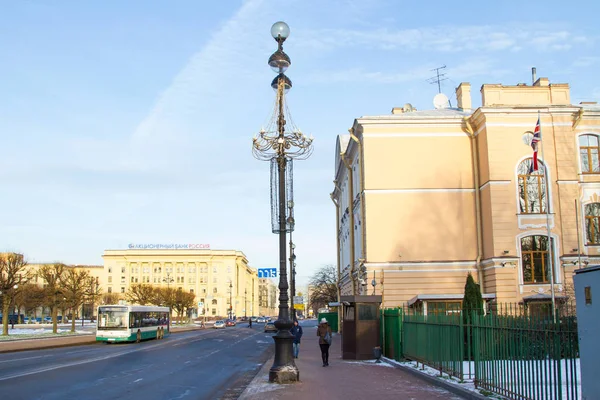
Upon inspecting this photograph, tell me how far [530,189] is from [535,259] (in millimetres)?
4004

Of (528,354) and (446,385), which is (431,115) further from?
(528,354)

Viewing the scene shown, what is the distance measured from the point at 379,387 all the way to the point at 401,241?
22619 mm

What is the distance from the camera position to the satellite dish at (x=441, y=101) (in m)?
45.3

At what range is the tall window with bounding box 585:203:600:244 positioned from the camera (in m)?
34.5

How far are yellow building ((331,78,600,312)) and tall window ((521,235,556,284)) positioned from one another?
2.2 inches

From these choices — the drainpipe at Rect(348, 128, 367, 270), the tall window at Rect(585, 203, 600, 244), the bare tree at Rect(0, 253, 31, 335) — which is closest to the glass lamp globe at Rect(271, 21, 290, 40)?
the drainpipe at Rect(348, 128, 367, 270)

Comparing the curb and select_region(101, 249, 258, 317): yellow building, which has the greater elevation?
select_region(101, 249, 258, 317): yellow building

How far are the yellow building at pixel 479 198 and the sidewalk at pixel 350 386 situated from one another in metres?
16.3

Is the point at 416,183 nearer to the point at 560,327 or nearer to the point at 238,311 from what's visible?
the point at 560,327

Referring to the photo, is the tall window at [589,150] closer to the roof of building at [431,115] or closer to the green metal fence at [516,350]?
the roof of building at [431,115]

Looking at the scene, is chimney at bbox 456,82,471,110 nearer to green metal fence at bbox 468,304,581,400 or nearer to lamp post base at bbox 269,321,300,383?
lamp post base at bbox 269,321,300,383

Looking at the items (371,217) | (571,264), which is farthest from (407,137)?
(571,264)

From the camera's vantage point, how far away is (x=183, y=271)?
159 metres

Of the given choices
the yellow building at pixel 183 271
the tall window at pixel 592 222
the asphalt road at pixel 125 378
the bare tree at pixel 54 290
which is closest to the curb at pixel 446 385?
the asphalt road at pixel 125 378
